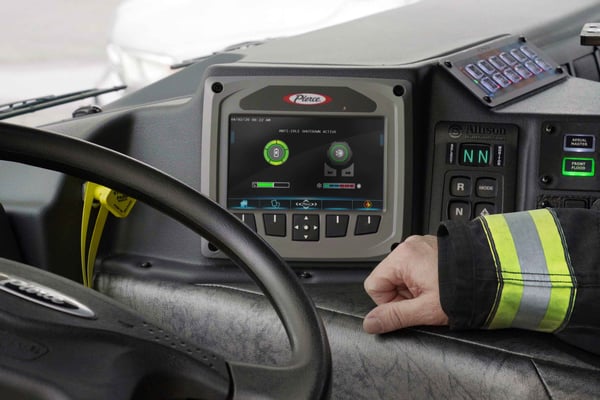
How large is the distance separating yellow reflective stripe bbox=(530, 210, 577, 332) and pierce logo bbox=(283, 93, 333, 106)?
37cm

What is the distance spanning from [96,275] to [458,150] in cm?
56

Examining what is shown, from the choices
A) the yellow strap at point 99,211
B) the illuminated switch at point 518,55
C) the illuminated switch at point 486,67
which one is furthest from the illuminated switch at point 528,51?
the yellow strap at point 99,211

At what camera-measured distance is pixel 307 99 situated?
4.80ft

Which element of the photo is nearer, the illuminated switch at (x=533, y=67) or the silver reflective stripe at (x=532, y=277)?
the silver reflective stripe at (x=532, y=277)

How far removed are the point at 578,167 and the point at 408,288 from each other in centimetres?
36

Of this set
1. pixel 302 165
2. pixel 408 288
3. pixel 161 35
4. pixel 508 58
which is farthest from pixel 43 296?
pixel 161 35

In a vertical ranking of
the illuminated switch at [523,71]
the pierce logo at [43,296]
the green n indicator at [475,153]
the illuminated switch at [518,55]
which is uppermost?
the illuminated switch at [518,55]

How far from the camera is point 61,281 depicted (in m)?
0.93

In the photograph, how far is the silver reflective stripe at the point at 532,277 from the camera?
1.21 meters

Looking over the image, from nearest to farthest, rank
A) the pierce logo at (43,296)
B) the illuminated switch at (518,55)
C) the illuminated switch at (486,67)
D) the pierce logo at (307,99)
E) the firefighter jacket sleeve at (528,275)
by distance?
the pierce logo at (43,296) → the firefighter jacket sleeve at (528,275) → the pierce logo at (307,99) → the illuminated switch at (486,67) → the illuminated switch at (518,55)

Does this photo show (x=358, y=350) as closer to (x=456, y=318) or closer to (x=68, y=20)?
(x=456, y=318)

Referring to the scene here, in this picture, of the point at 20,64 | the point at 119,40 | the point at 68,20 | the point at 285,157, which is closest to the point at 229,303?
the point at 285,157

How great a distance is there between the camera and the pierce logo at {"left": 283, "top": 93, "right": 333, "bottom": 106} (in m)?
1.46

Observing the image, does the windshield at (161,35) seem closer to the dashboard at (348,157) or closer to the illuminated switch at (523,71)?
the dashboard at (348,157)
